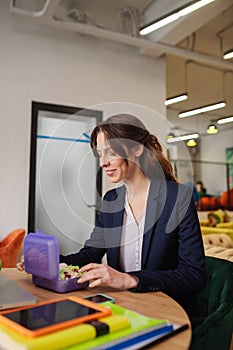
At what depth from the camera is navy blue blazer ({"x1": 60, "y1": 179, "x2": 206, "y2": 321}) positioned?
4.12 ft

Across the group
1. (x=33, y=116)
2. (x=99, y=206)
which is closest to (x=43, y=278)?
(x=99, y=206)

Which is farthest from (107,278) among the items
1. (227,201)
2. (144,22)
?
(227,201)

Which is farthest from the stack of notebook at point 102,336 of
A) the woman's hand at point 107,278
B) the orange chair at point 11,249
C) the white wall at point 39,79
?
the white wall at point 39,79

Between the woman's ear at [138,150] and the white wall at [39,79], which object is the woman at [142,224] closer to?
the woman's ear at [138,150]

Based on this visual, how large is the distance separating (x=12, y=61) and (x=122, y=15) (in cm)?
158

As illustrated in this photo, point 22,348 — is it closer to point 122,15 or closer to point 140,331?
point 140,331

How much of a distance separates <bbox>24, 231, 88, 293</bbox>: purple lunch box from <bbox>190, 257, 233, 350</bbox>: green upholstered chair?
39cm

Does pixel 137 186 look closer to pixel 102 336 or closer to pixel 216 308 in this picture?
pixel 216 308

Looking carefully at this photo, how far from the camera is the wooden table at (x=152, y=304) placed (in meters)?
0.71

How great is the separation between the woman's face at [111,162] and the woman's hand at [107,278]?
31 cm

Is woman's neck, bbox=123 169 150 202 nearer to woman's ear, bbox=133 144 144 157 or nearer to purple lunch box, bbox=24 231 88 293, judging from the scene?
woman's ear, bbox=133 144 144 157

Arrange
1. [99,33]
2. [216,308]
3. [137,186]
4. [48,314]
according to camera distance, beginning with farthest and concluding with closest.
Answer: [99,33] < [137,186] < [216,308] < [48,314]

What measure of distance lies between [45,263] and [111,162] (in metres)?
0.37

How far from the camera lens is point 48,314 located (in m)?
0.75
